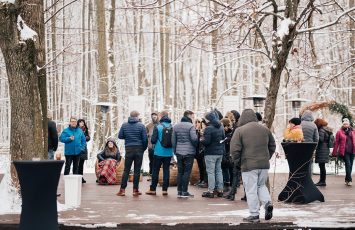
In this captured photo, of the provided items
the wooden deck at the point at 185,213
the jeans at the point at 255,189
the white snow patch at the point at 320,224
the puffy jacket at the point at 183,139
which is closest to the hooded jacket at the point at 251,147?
the jeans at the point at 255,189

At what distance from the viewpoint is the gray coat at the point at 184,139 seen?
564 inches

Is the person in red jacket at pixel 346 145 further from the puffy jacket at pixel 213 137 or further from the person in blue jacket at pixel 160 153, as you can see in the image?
the person in blue jacket at pixel 160 153

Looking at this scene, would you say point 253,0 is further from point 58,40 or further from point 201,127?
point 58,40

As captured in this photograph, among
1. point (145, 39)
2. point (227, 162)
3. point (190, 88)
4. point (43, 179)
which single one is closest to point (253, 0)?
point (227, 162)

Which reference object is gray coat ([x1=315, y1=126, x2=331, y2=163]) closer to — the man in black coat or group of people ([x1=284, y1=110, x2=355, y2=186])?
Answer: group of people ([x1=284, y1=110, x2=355, y2=186])

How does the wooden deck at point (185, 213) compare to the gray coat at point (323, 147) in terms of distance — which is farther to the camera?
the gray coat at point (323, 147)

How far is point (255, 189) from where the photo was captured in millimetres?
10773

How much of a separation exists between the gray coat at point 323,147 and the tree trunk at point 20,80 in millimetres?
7656

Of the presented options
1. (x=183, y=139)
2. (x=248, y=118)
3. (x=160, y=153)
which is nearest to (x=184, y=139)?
(x=183, y=139)

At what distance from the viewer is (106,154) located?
59.6 feet

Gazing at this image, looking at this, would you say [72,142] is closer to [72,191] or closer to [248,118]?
[72,191]

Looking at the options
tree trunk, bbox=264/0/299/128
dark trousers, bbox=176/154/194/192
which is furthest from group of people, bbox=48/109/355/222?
tree trunk, bbox=264/0/299/128

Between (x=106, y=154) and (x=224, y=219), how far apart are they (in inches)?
309

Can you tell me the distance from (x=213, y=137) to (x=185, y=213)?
2996mm
